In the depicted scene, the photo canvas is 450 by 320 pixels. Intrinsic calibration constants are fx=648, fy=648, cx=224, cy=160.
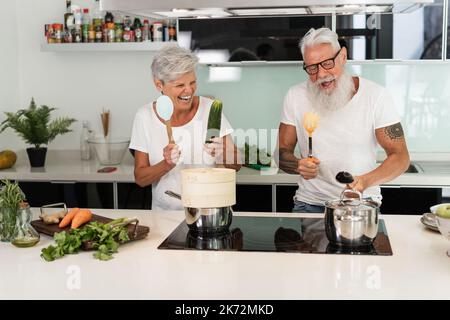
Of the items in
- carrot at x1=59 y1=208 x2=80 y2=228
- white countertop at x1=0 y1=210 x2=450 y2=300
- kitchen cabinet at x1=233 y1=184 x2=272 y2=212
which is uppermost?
carrot at x1=59 y1=208 x2=80 y2=228

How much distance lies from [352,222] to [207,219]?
1.71 feet

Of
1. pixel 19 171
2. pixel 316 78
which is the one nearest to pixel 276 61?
pixel 316 78

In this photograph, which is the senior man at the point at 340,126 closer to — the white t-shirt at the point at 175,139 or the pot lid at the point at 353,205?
the white t-shirt at the point at 175,139

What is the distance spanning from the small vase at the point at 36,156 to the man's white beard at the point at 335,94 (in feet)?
6.99

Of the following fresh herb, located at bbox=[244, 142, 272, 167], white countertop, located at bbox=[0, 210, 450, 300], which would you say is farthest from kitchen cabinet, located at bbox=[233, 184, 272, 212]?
white countertop, located at bbox=[0, 210, 450, 300]

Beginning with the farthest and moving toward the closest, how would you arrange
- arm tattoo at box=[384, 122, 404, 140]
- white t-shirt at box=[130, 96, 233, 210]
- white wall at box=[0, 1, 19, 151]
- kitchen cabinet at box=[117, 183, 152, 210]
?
1. white wall at box=[0, 1, 19, 151]
2. kitchen cabinet at box=[117, 183, 152, 210]
3. white t-shirt at box=[130, 96, 233, 210]
4. arm tattoo at box=[384, 122, 404, 140]

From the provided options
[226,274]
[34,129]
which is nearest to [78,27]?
[34,129]

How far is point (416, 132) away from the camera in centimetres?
450

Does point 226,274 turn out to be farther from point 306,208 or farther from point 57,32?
point 57,32

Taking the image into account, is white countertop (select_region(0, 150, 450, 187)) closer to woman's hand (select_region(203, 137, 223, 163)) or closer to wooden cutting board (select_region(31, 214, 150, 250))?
woman's hand (select_region(203, 137, 223, 163))

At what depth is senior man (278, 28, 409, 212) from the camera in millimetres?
2930

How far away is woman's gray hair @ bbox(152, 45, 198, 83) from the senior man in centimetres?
55

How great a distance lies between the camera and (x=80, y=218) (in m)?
2.44

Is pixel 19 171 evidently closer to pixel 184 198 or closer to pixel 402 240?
pixel 184 198
